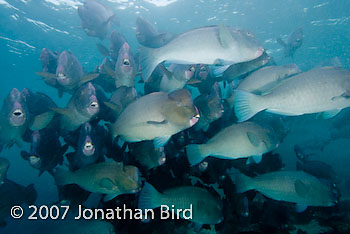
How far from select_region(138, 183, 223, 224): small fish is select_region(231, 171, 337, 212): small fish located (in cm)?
69

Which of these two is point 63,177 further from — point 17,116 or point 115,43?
point 115,43

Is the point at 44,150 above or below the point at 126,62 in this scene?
below

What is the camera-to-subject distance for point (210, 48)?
301 centimetres

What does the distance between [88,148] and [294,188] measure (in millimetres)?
3799

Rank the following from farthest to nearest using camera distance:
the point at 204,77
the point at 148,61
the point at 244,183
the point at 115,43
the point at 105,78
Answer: the point at 115,43 < the point at 105,78 < the point at 204,77 < the point at 244,183 < the point at 148,61

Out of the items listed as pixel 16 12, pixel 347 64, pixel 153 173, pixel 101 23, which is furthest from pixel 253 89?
pixel 347 64

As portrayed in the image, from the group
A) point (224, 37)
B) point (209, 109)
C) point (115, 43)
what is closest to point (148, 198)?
point (209, 109)

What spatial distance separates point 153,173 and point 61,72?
282cm

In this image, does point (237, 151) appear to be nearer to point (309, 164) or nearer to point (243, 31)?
point (243, 31)

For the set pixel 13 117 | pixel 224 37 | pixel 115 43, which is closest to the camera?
pixel 224 37

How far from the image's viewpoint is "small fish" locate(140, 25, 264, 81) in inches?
118

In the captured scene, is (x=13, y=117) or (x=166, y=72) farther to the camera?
(x=166, y=72)

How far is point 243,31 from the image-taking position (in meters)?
3.19

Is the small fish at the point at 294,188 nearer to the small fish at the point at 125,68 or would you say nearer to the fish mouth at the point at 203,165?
the fish mouth at the point at 203,165
